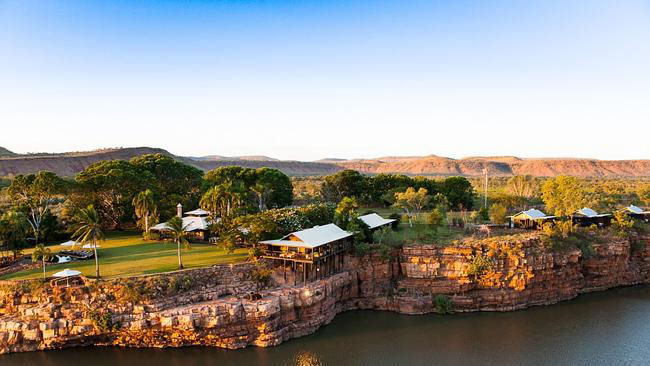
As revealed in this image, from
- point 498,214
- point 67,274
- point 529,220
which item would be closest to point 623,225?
point 529,220

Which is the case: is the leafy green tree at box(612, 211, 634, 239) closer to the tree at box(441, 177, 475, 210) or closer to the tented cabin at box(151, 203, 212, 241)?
the tree at box(441, 177, 475, 210)

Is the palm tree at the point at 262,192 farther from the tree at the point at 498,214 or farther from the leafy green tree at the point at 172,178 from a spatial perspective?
the tree at the point at 498,214

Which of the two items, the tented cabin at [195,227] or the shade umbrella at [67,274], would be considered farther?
the tented cabin at [195,227]

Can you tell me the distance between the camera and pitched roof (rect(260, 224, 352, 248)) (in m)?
32.6

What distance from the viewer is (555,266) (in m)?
37.9

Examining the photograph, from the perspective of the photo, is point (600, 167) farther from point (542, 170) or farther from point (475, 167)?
point (475, 167)

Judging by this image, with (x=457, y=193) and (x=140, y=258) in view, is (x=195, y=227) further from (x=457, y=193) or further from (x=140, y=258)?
(x=457, y=193)

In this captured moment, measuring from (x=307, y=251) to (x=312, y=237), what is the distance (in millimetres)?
1250

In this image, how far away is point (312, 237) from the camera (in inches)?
1332

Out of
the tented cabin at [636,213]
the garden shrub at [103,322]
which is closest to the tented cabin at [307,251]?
the garden shrub at [103,322]

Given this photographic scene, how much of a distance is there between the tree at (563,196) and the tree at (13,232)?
5127 centimetres

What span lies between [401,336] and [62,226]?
118 feet

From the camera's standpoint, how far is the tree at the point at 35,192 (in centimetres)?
4119

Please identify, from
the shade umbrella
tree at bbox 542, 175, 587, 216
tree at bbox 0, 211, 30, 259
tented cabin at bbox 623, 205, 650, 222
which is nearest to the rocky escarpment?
the shade umbrella
